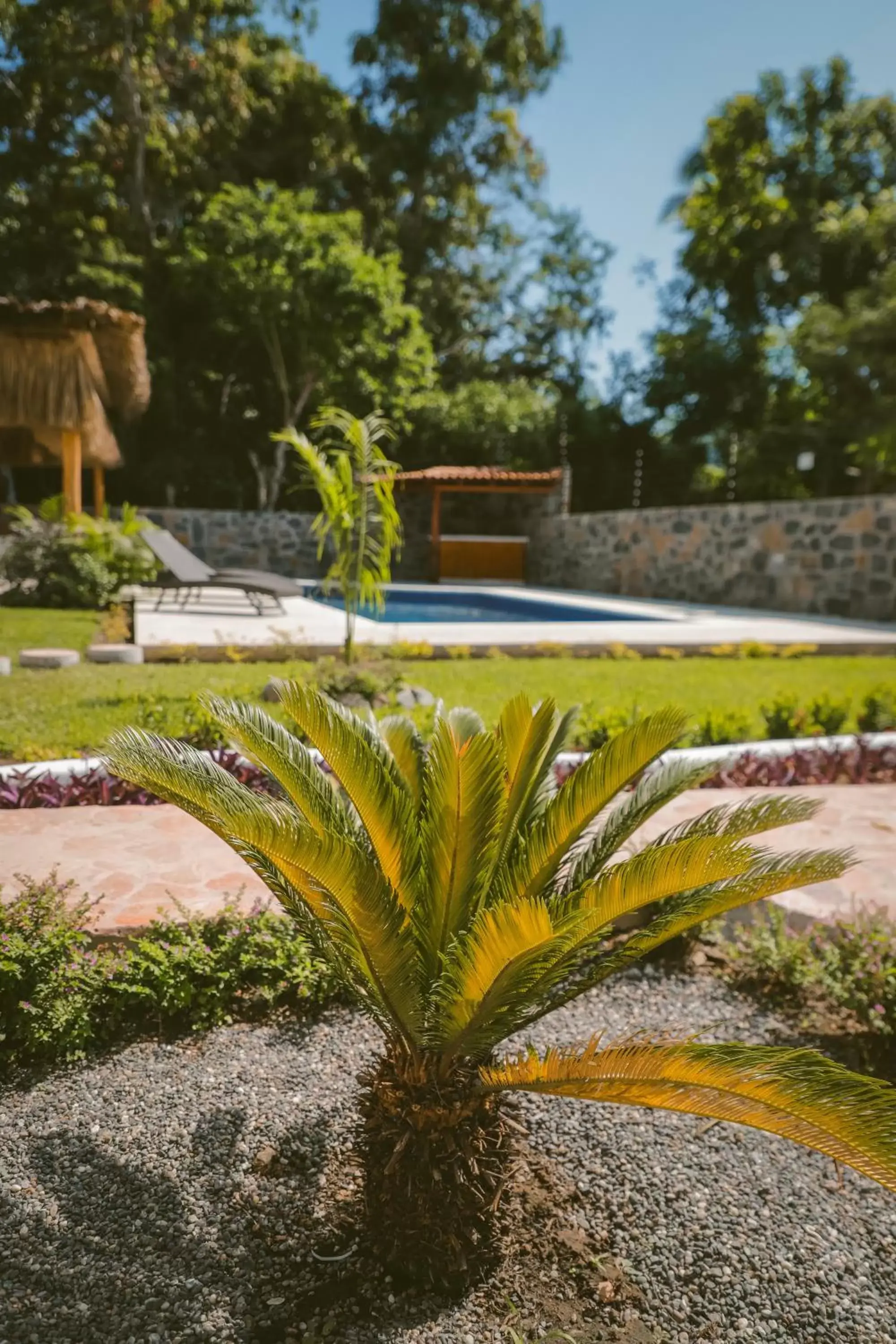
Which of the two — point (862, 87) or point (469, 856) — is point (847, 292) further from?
point (469, 856)

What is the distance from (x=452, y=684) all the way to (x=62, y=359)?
27.6 ft

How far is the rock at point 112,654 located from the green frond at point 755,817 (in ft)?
20.1

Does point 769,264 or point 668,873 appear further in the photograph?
point 769,264

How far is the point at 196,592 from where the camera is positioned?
531 inches

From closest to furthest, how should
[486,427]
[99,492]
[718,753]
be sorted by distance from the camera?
[718,753], [99,492], [486,427]

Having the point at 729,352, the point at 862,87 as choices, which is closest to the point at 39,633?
the point at 729,352

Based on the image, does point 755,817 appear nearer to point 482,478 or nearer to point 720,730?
point 720,730

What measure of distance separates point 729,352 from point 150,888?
2446 centimetres

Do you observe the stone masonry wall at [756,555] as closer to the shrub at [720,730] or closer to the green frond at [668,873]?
the shrub at [720,730]

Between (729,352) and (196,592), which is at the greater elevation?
(729,352)

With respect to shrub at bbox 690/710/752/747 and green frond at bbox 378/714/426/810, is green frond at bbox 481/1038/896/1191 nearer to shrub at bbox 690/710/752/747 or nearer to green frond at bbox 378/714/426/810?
green frond at bbox 378/714/426/810

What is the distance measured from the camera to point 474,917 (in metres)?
1.58

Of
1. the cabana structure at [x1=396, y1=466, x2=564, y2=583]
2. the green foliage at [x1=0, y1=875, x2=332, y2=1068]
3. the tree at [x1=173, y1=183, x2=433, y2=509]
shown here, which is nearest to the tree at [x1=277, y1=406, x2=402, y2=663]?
the green foliage at [x1=0, y1=875, x2=332, y2=1068]

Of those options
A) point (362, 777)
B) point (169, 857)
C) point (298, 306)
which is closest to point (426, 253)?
point (298, 306)
